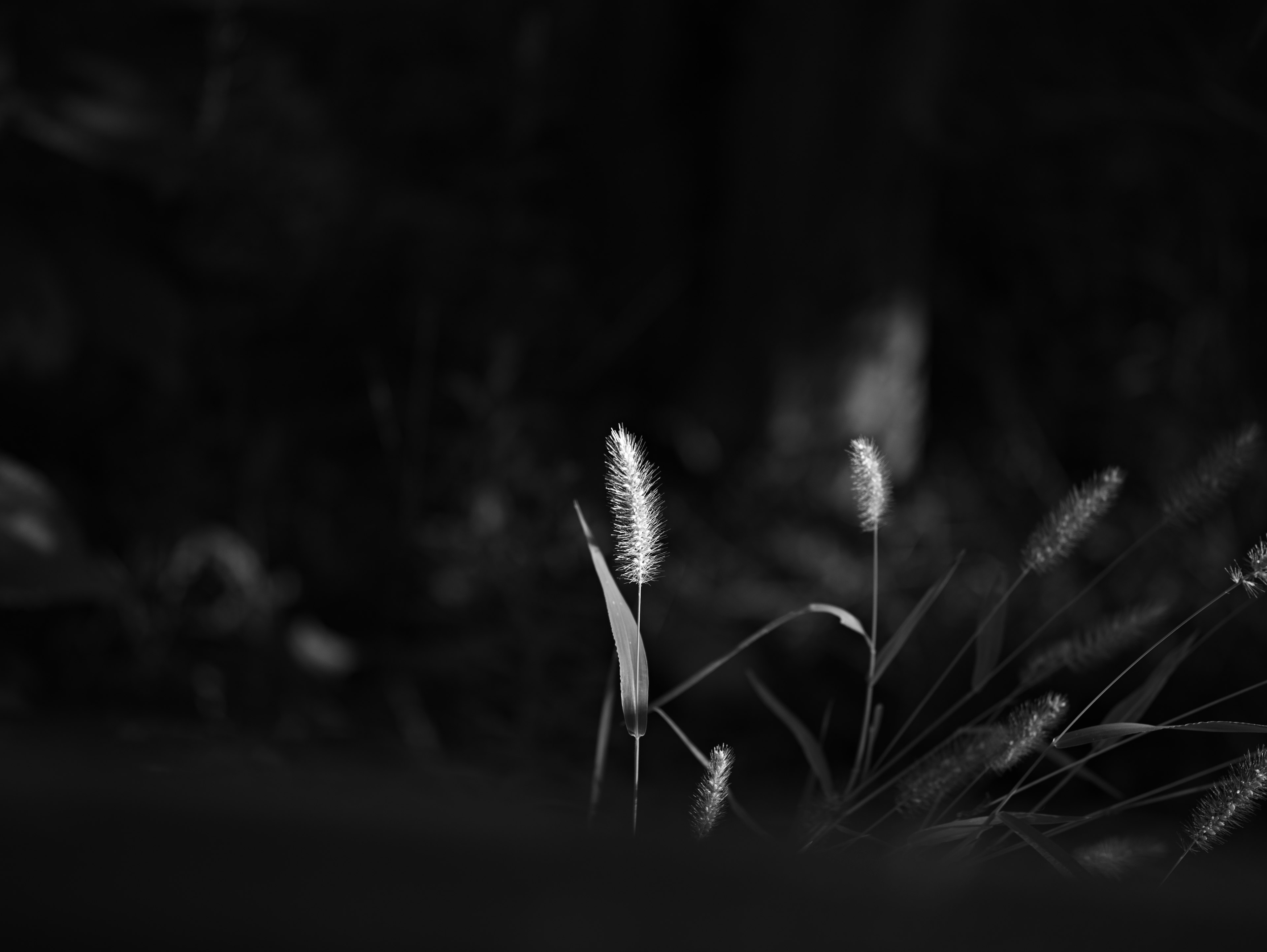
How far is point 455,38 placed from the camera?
91.7 inches

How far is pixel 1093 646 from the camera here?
79 cm

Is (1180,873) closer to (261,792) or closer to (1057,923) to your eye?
(1057,923)

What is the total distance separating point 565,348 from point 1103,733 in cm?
166

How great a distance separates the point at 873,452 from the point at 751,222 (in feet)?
6.02

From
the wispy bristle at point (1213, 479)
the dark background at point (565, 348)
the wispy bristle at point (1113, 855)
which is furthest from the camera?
the dark background at point (565, 348)

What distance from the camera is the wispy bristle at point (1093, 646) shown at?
2.50 feet

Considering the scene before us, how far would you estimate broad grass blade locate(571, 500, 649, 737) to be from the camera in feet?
2.07

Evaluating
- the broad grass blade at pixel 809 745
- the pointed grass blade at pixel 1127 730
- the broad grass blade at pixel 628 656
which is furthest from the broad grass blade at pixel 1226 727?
the broad grass blade at pixel 628 656

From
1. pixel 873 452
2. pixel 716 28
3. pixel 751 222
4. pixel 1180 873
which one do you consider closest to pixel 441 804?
pixel 873 452

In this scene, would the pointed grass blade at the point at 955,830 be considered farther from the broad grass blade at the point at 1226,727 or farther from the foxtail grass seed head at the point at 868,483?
the foxtail grass seed head at the point at 868,483

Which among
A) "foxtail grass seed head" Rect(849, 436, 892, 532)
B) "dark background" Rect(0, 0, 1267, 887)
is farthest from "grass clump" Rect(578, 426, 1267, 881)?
"dark background" Rect(0, 0, 1267, 887)

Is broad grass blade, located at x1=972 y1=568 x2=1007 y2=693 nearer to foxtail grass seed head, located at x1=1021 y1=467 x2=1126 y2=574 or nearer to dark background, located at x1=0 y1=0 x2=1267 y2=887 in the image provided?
foxtail grass seed head, located at x1=1021 y1=467 x2=1126 y2=574

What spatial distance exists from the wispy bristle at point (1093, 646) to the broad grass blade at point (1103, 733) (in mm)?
83

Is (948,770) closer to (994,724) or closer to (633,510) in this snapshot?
(994,724)
